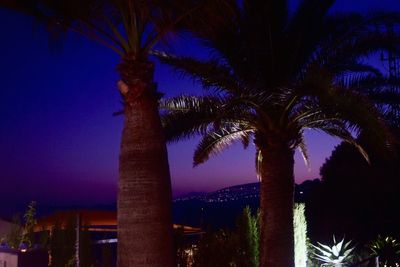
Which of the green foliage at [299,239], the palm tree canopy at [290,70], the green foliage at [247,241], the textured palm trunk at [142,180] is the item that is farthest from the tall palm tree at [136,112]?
the green foliage at [299,239]

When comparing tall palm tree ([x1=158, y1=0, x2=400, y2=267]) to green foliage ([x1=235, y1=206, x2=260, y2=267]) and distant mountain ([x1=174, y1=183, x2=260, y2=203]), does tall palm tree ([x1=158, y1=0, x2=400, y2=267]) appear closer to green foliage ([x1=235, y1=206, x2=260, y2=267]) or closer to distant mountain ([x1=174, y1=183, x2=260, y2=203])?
green foliage ([x1=235, y1=206, x2=260, y2=267])

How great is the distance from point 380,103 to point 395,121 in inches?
23.7

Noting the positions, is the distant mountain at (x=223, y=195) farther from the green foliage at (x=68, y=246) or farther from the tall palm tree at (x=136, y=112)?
the tall palm tree at (x=136, y=112)

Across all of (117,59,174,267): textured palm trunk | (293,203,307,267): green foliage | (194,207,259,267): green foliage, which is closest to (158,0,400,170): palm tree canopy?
(117,59,174,267): textured palm trunk

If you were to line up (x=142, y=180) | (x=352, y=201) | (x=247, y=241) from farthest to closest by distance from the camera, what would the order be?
1. (x=352, y=201)
2. (x=247, y=241)
3. (x=142, y=180)

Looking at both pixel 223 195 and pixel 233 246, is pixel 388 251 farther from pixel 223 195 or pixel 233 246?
pixel 223 195

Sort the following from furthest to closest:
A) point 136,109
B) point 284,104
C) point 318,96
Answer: point 284,104 < point 318,96 < point 136,109

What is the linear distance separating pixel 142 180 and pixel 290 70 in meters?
4.79

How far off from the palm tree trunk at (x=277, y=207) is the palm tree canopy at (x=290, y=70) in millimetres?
303

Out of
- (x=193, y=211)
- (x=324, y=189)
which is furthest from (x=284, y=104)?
(x=193, y=211)

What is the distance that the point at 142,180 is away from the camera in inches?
→ 273

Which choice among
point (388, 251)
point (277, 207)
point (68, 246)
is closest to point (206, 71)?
point (277, 207)

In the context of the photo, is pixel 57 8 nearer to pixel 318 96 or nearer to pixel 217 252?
pixel 318 96

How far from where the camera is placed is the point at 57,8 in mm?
7617
